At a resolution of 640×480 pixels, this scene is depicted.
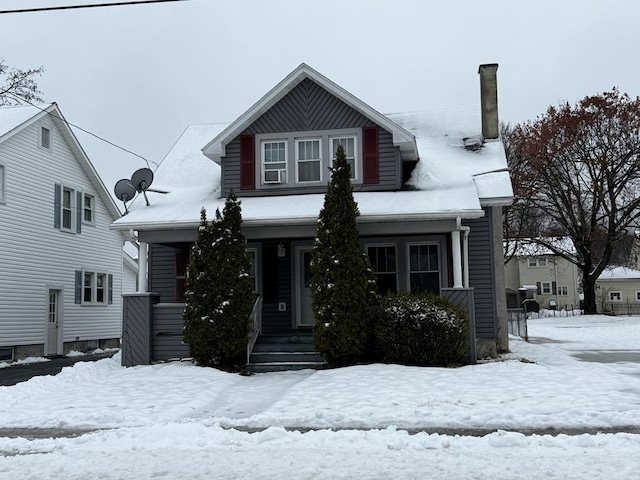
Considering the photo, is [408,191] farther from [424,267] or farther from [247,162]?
[247,162]

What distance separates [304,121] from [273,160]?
1184 mm

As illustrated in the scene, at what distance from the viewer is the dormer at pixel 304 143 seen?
16.1 meters

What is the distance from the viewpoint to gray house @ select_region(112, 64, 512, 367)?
49.1 ft

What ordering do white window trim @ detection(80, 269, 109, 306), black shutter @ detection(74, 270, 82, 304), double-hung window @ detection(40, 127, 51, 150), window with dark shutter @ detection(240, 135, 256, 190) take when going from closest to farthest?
1. window with dark shutter @ detection(240, 135, 256, 190)
2. double-hung window @ detection(40, 127, 51, 150)
3. black shutter @ detection(74, 270, 82, 304)
4. white window trim @ detection(80, 269, 109, 306)

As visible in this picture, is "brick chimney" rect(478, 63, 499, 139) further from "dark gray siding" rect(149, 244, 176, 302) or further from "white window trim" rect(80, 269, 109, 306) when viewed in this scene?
"white window trim" rect(80, 269, 109, 306)

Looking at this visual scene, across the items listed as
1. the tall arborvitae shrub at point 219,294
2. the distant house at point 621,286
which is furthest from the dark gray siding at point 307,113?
the distant house at point 621,286

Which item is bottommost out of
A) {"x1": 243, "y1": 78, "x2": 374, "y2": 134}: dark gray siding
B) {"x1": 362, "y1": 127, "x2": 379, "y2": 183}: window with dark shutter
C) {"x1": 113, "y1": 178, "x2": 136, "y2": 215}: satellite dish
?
{"x1": 113, "y1": 178, "x2": 136, "y2": 215}: satellite dish

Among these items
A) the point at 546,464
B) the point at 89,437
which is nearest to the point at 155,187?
the point at 89,437

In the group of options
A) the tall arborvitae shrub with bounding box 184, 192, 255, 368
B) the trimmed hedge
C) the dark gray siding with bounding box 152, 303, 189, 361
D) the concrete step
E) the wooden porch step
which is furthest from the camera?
the dark gray siding with bounding box 152, 303, 189, 361

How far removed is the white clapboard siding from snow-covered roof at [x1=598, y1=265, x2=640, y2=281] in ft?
161

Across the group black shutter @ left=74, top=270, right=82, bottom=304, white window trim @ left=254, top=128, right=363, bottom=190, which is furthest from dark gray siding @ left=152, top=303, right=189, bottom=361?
black shutter @ left=74, top=270, right=82, bottom=304

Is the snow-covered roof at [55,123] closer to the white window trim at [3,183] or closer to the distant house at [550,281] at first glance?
→ the white window trim at [3,183]

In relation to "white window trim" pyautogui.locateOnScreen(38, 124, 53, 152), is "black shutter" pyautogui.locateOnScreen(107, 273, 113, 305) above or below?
below

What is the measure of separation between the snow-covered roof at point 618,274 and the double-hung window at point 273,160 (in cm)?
5164
